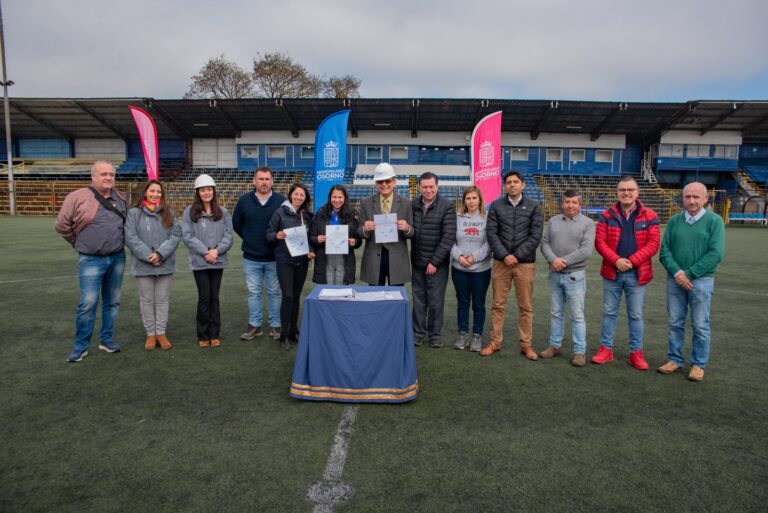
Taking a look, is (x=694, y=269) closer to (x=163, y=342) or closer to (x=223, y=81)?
(x=163, y=342)

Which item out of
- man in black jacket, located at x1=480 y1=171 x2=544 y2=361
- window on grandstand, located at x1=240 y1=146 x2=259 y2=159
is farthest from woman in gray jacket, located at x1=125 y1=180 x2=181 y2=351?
window on grandstand, located at x1=240 y1=146 x2=259 y2=159

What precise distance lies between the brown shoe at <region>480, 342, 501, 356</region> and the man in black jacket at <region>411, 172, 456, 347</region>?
498 mm

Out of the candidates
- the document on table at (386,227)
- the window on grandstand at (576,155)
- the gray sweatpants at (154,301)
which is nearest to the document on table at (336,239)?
the document on table at (386,227)

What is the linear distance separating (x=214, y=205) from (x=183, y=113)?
101 feet

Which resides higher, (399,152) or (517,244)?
(399,152)

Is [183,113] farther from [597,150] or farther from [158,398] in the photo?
[158,398]

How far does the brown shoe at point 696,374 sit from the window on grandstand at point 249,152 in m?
34.7

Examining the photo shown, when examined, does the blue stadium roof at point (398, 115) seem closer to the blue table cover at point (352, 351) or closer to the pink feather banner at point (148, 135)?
the pink feather banner at point (148, 135)

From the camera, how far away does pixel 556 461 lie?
2973 millimetres

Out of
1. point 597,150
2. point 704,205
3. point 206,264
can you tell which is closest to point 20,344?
point 206,264

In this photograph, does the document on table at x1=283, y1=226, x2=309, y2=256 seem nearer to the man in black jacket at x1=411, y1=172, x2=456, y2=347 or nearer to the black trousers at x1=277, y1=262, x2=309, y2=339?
the black trousers at x1=277, y1=262, x2=309, y2=339

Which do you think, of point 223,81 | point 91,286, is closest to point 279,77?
point 223,81

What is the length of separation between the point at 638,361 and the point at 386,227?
9.16ft

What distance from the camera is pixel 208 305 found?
5.30 m
